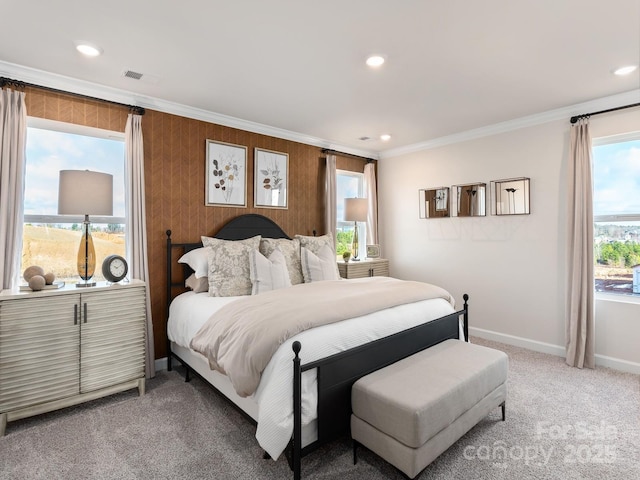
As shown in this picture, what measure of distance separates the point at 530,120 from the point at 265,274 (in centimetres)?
337

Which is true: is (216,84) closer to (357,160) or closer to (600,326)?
(357,160)

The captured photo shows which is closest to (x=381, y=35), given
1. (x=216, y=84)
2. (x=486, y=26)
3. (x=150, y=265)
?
(x=486, y=26)

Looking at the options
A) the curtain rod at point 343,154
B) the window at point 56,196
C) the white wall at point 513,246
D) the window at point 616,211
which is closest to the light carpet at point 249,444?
the white wall at point 513,246

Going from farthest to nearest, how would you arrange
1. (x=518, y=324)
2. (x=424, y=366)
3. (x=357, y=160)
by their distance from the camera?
(x=357, y=160) → (x=518, y=324) → (x=424, y=366)

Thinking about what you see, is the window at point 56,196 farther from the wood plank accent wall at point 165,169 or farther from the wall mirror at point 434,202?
the wall mirror at point 434,202

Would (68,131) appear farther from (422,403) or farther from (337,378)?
(422,403)

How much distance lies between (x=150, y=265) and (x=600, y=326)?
177 inches

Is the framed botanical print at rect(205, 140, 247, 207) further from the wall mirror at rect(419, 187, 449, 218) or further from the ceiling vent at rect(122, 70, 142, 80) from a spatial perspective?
the wall mirror at rect(419, 187, 449, 218)

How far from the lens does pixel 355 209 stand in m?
4.80

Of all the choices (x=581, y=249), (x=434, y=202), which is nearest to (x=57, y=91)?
(x=434, y=202)

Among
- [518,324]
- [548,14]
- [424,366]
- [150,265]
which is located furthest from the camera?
[518,324]

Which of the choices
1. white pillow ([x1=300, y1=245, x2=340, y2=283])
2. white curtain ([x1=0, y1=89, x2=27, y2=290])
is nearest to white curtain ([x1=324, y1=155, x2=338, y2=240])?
white pillow ([x1=300, y1=245, x2=340, y2=283])

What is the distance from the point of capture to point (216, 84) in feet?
9.94

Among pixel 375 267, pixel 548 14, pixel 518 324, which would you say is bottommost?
pixel 518 324
